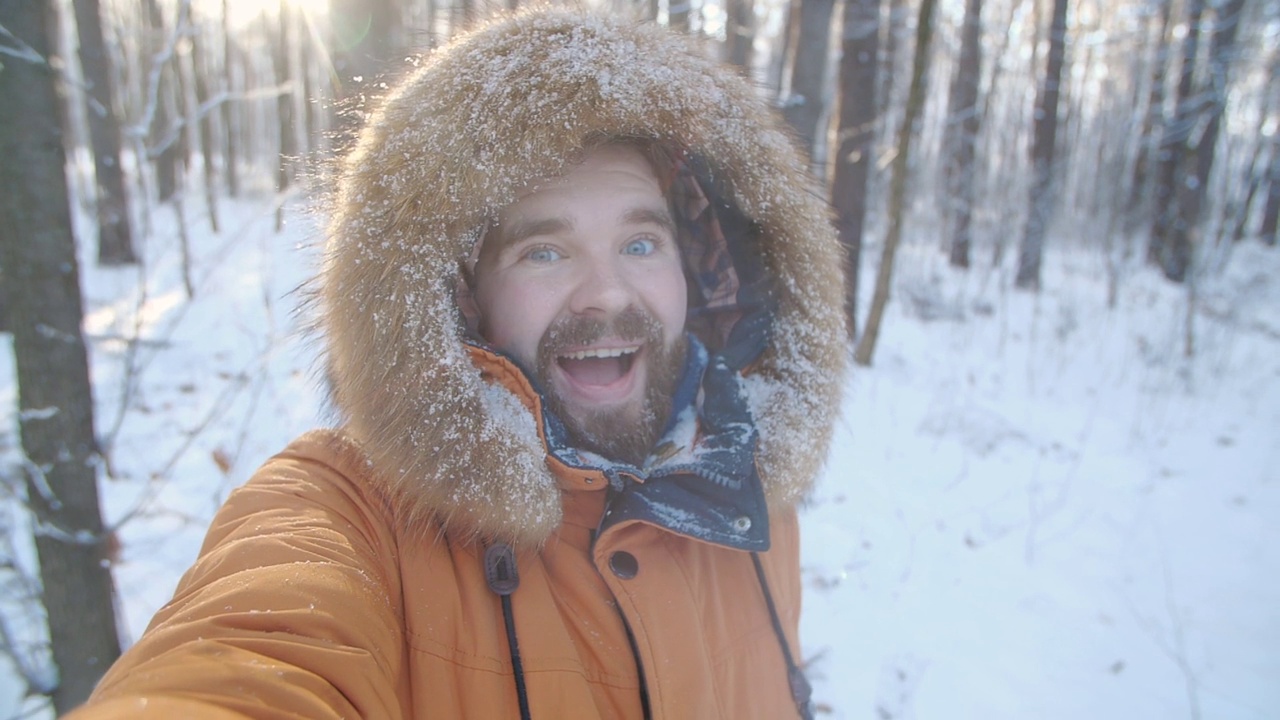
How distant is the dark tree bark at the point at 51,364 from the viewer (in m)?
1.65

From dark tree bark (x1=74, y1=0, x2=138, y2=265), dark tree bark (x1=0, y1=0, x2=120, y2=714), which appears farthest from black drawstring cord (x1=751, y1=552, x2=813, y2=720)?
dark tree bark (x1=74, y1=0, x2=138, y2=265)

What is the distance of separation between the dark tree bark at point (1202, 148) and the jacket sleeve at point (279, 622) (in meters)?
12.4

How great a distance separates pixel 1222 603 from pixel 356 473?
14.6 feet

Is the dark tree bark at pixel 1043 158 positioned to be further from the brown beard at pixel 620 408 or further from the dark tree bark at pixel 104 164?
the dark tree bark at pixel 104 164

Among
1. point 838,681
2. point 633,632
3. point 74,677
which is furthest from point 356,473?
point 838,681

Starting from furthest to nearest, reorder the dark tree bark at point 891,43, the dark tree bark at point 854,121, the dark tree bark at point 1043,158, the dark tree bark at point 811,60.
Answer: the dark tree bark at point 1043,158 < the dark tree bark at point 891,43 < the dark tree bark at point 854,121 < the dark tree bark at point 811,60

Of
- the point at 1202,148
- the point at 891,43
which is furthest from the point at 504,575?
the point at 1202,148

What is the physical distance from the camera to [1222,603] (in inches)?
136

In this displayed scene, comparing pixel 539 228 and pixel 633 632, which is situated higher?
pixel 539 228

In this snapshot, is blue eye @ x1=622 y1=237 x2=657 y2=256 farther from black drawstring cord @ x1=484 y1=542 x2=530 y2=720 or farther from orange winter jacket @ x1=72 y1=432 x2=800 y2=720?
black drawstring cord @ x1=484 y1=542 x2=530 y2=720

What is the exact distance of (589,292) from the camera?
147 centimetres

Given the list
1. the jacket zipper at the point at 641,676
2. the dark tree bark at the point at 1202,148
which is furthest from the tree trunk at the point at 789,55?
the dark tree bark at the point at 1202,148

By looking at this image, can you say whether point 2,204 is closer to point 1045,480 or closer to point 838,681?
point 838,681

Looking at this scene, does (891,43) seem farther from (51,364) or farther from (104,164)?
(51,364)
